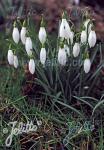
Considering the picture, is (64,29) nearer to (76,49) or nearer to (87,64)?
(76,49)

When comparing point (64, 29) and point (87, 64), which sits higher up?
point (64, 29)

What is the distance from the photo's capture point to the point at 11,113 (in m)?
3.62

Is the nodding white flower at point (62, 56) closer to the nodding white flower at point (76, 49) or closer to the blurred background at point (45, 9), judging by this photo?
the nodding white flower at point (76, 49)

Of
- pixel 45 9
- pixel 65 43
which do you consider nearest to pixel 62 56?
pixel 65 43

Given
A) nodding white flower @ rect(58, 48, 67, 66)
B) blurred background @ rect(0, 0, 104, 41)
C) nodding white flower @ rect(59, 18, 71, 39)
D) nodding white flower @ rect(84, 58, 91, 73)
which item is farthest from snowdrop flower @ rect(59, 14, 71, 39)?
blurred background @ rect(0, 0, 104, 41)

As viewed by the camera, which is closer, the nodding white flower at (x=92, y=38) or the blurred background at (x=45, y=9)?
the nodding white flower at (x=92, y=38)

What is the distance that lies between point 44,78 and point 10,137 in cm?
61

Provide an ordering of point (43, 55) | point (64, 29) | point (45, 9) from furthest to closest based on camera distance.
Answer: point (45, 9)
point (43, 55)
point (64, 29)

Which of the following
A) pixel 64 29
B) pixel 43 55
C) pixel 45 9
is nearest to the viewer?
pixel 64 29

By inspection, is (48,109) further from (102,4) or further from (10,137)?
(102,4)

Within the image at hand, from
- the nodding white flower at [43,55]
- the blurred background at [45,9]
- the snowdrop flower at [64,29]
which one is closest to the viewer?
the snowdrop flower at [64,29]

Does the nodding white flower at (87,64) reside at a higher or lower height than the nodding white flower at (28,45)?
lower

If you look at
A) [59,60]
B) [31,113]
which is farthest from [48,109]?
[59,60]

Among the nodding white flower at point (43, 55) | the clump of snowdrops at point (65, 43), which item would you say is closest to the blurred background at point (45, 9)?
the clump of snowdrops at point (65, 43)
